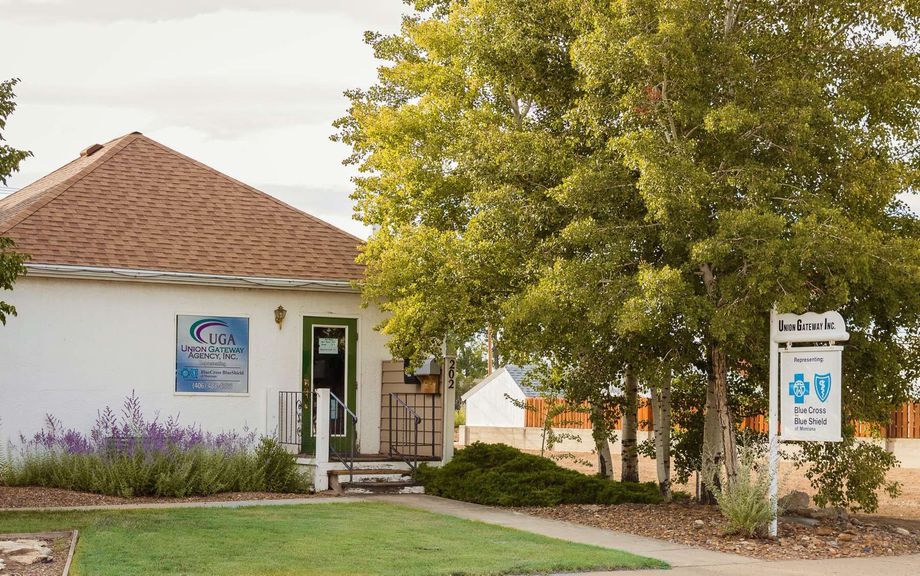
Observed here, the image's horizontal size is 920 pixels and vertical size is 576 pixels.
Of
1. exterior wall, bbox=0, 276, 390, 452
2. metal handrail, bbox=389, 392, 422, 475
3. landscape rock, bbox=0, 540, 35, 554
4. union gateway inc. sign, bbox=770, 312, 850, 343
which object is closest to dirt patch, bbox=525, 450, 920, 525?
union gateway inc. sign, bbox=770, 312, 850, 343

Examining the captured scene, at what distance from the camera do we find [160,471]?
15305mm

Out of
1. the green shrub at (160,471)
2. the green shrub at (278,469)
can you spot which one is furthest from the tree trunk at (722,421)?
the green shrub at (160,471)

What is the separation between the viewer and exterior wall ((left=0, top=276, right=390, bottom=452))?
16188mm

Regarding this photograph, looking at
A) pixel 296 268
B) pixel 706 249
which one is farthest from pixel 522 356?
pixel 706 249

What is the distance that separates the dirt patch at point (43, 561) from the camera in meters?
9.33

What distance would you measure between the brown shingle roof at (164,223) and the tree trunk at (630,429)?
5.00 m

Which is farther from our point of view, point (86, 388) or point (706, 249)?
point (86, 388)

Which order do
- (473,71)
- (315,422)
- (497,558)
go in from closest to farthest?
(497,558) → (473,71) → (315,422)

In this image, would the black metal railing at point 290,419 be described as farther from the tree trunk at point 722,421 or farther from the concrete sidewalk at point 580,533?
the tree trunk at point 722,421

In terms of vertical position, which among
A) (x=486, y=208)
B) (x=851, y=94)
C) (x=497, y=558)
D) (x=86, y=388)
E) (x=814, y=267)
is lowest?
(x=497, y=558)

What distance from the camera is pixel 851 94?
1336cm

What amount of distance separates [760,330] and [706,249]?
6.05ft

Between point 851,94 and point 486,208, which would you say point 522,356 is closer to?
point 486,208

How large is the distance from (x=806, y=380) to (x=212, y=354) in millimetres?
9131
